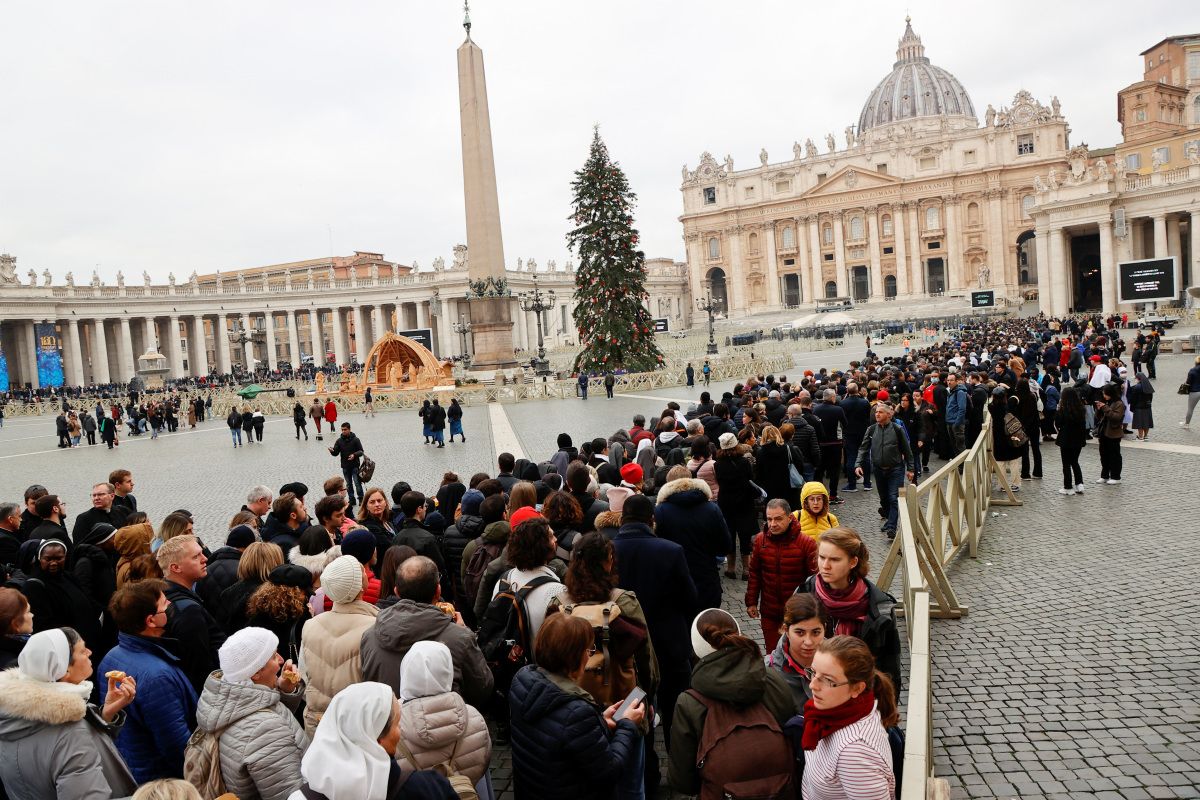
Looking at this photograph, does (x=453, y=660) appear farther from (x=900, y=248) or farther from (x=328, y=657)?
(x=900, y=248)

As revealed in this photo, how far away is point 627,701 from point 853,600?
1.32m

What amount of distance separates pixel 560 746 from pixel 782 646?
123 cm

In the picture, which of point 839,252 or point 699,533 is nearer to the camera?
point 699,533

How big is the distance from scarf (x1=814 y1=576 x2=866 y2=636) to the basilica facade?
224 feet

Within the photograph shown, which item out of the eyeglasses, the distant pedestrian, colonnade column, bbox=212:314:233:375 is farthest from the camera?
colonnade column, bbox=212:314:233:375

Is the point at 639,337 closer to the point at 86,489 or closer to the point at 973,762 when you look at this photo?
the point at 86,489

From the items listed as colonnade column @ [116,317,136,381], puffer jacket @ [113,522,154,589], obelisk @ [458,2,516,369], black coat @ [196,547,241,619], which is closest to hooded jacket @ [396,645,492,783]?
black coat @ [196,547,241,619]

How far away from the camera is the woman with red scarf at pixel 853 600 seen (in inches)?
162

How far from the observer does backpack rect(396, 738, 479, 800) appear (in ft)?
10.4

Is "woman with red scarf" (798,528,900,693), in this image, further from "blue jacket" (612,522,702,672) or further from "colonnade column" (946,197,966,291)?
"colonnade column" (946,197,966,291)

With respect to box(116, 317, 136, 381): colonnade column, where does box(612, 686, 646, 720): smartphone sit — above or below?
below

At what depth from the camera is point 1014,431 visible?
1093 cm

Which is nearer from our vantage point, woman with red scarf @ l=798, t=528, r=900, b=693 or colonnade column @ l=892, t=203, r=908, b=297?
woman with red scarf @ l=798, t=528, r=900, b=693

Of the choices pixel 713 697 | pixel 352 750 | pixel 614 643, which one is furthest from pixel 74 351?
pixel 713 697
